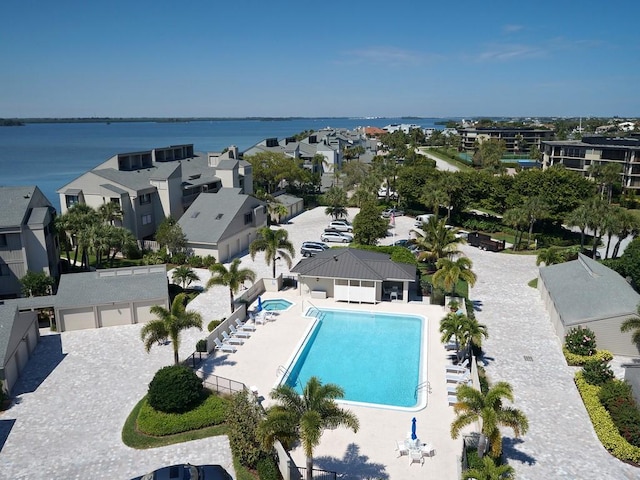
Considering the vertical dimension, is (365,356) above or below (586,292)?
below

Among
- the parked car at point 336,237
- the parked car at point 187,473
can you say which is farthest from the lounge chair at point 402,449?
the parked car at point 336,237

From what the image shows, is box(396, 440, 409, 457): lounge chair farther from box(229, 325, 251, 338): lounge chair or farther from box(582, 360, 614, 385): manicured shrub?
box(229, 325, 251, 338): lounge chair

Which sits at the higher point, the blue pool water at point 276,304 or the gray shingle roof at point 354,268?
the gray shingle roof at point 354,268

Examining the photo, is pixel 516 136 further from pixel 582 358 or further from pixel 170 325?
pixel 170 325

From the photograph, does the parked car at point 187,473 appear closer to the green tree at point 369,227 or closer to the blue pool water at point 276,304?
the blue pool water at point 276,304

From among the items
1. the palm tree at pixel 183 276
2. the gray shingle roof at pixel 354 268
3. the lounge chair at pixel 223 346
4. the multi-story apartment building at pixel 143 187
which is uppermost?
the multi-story apartment building at pixel 143 187

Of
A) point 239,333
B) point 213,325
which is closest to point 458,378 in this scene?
point 239,333
